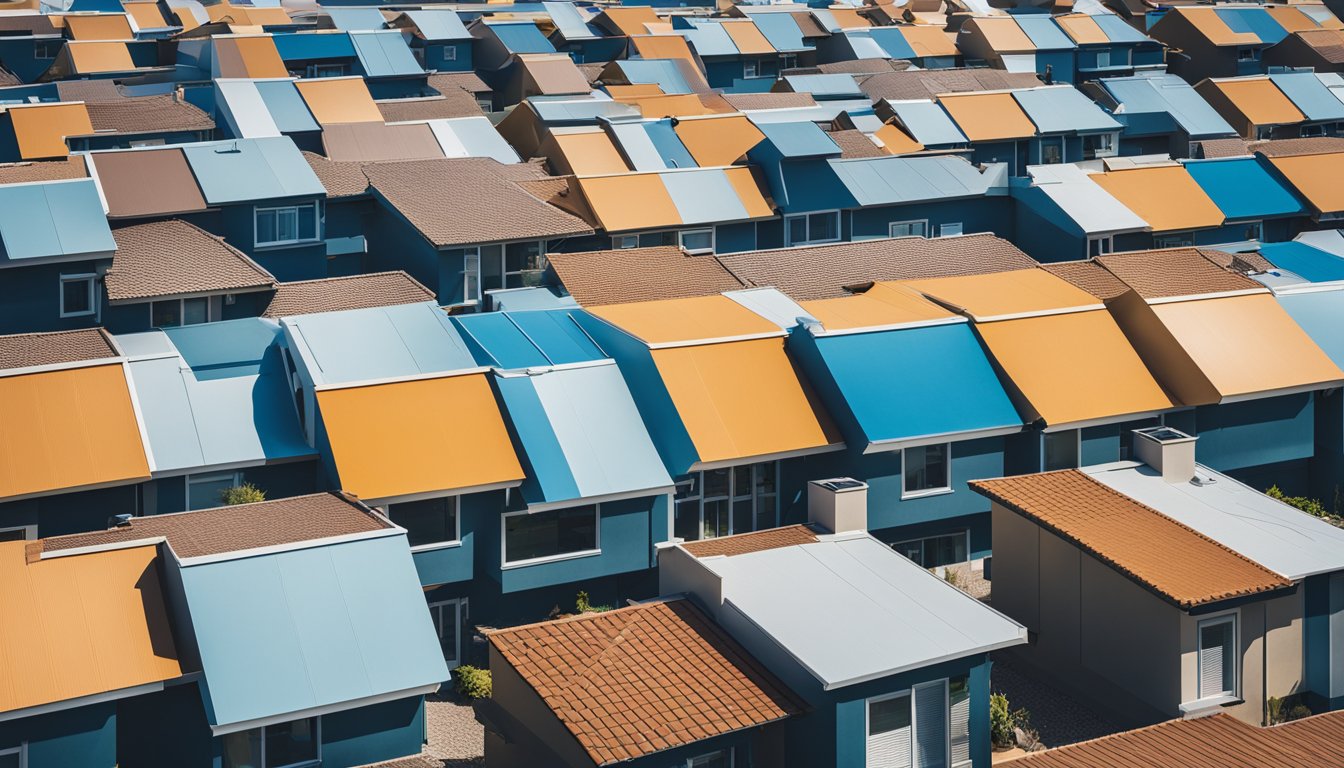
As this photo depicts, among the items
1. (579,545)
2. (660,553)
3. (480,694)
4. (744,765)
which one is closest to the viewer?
(744,765)

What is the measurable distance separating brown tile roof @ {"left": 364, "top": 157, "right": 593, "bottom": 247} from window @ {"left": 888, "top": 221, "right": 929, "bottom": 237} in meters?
11.8

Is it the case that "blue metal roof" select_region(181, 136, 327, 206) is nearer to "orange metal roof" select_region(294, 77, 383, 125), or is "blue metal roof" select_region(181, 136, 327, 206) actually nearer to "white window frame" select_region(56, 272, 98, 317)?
"white window frame" select_region(56, 272, 98, 317)

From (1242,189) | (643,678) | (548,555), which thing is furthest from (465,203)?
(1242,189)

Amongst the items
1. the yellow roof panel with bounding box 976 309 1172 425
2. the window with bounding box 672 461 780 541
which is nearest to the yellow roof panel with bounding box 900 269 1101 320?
the yellow roof panel with bounding box 976 309 1172 425

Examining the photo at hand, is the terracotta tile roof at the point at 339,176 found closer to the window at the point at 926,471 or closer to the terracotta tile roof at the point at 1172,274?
the window at the point at 926,471

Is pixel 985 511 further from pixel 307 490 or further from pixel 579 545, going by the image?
pixel 307 490

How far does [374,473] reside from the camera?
98.8 ft

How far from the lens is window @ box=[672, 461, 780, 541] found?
32500 mm

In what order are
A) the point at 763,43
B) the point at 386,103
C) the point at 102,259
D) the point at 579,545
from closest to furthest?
the point at 579,545 → the point at 102,259 → the point at 386,103 → the point at 763,43

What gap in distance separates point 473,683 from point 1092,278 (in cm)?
1944

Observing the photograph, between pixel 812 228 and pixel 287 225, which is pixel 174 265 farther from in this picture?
pixel 812 228

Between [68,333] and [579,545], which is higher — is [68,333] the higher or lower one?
the higher one

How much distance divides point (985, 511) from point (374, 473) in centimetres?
1332

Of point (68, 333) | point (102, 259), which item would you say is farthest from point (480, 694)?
point (102, 259)
